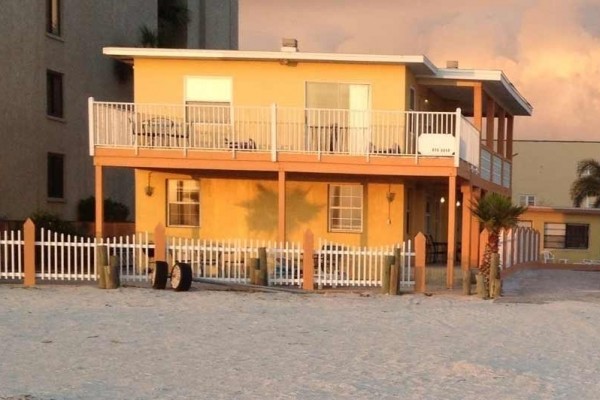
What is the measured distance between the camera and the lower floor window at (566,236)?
1651 inches

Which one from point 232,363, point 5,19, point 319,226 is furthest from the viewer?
Answer: point 5,19

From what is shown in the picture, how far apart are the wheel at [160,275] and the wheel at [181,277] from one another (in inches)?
11.8

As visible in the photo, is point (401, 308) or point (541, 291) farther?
point (541, 291)

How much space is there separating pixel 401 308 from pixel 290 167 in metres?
5.38

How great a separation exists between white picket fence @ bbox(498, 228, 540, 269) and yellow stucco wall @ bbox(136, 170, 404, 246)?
142 inches

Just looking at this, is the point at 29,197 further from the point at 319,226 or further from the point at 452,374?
the point at 452,374

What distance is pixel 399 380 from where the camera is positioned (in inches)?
357

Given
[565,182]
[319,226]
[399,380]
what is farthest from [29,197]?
[565,182]

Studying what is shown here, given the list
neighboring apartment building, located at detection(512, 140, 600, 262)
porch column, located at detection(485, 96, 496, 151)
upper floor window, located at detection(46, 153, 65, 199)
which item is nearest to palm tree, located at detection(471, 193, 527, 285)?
porch column, located at detection(485, 96, 496, 151)

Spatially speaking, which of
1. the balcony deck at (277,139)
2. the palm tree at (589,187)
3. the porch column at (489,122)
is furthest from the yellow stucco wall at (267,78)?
the palm tree at (589,187)

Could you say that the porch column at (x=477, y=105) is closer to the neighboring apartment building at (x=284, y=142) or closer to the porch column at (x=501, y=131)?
the neighboring apartment building at (x=284, y=142)

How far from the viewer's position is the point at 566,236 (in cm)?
4200

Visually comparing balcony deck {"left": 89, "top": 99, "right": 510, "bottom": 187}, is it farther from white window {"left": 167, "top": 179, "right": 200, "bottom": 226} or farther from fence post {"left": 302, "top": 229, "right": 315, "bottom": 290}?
fence post {"left": 302, "top": 229, "right": 315, "bottom": 290}

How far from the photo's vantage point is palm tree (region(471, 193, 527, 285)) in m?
17.4
